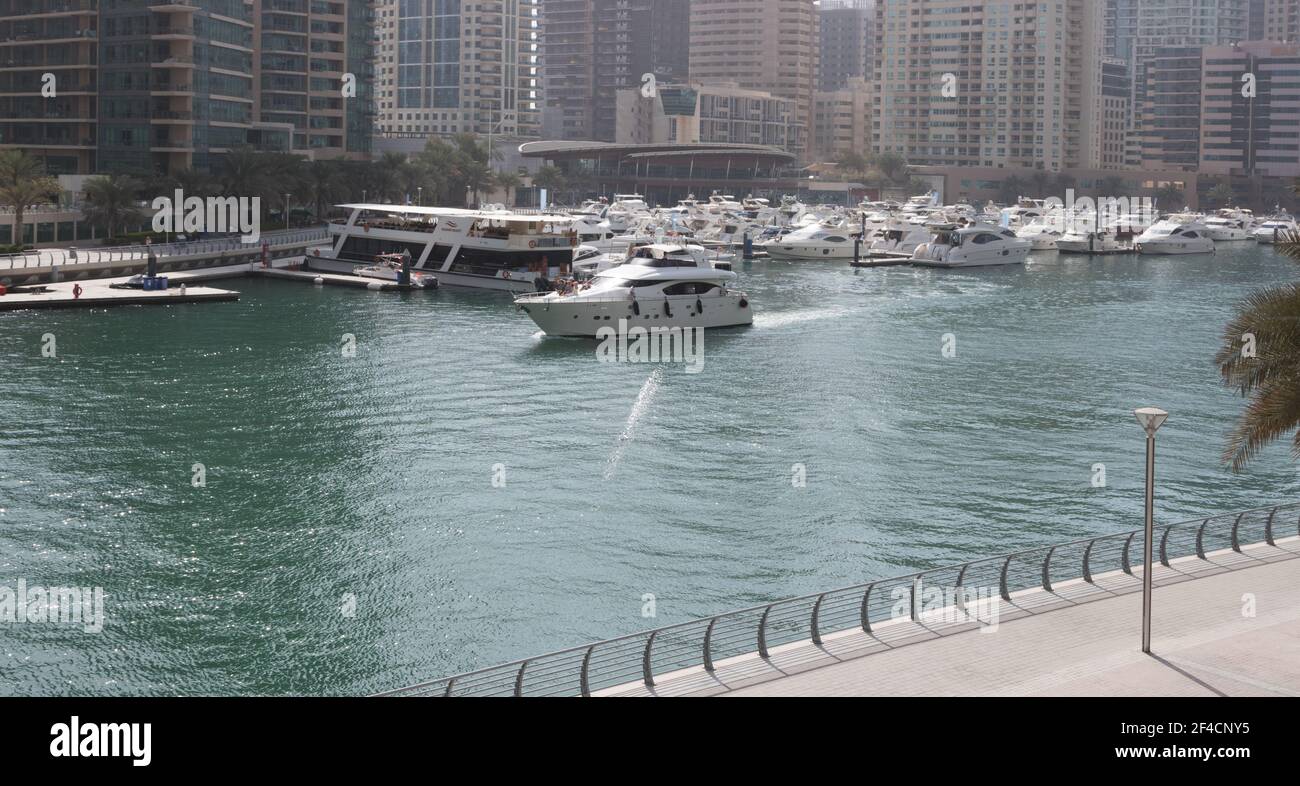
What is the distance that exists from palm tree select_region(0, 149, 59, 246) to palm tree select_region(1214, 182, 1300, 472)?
8085cm

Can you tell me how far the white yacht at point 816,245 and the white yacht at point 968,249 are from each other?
6.90m

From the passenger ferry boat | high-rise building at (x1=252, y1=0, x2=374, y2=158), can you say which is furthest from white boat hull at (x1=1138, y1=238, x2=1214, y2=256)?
high-rise building at (x1=252, y1=0, x2=374, y2=158)

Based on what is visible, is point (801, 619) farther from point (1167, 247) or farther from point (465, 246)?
point (1167, 247)

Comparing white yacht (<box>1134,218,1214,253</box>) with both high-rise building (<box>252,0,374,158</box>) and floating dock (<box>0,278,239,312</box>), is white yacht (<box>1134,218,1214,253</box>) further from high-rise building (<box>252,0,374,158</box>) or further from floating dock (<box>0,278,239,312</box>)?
floating dock (<box>0,278,239,312</box>)

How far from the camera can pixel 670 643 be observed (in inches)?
1001

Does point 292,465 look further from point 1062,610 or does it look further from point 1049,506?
point 1062,610

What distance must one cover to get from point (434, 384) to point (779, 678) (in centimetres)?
3720

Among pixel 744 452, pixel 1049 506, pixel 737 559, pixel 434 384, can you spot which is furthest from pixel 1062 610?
pixel 434 384

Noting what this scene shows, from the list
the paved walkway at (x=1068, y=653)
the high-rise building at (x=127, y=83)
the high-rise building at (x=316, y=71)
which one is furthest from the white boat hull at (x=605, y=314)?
the high-rise building at (x=316, y=71)

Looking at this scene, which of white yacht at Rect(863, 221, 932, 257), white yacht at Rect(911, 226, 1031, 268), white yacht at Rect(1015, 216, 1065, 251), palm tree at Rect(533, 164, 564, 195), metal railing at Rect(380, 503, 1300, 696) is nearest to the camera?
metal railing at Rect(380, 503, 1300, 696)

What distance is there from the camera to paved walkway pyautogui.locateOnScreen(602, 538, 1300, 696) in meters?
19.2

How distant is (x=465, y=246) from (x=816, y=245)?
41763 mm

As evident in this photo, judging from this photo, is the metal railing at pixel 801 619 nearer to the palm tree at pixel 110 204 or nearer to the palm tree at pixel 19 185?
the palm tree at pixel 19 185

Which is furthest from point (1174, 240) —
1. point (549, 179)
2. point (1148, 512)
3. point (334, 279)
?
point (1148, 512)
